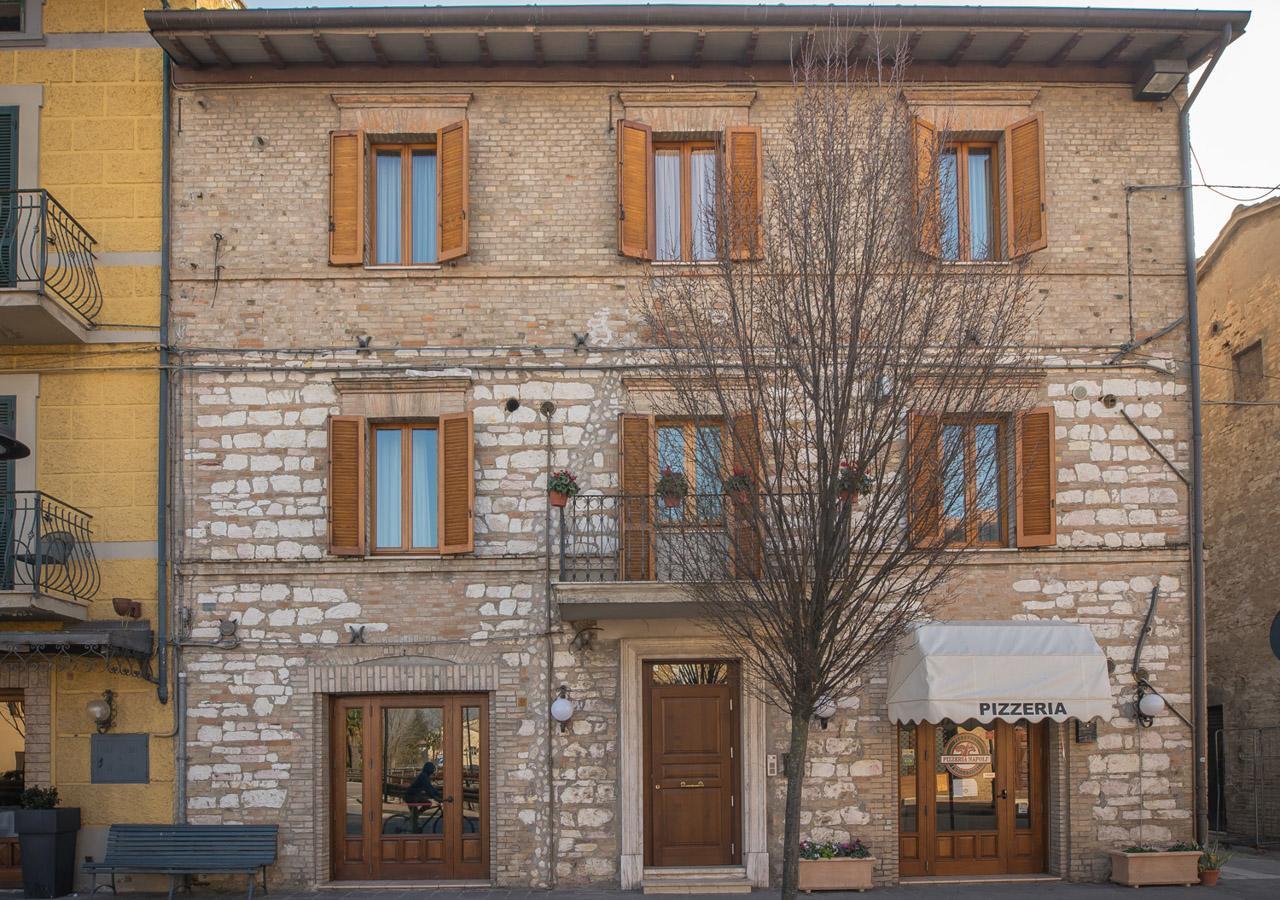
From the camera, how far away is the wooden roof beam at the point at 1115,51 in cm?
1316

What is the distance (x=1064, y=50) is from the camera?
43.8 ft

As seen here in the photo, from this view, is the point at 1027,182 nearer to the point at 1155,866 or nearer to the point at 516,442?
the point at 516,442

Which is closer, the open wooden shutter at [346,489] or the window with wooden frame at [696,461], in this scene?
the window with wooden frame at [696,461]

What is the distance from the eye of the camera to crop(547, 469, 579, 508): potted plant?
40.3 ft

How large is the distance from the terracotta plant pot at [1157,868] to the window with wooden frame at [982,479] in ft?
10.8

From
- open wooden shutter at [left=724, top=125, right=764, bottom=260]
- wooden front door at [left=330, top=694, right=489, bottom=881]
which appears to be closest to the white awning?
open wooden shutter at [left=724, top=125, right=764, bottom=260]

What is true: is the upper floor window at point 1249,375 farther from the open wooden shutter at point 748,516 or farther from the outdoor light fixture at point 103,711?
the outdoor light fixture at point 103,711

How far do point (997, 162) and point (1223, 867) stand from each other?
28.0 feet

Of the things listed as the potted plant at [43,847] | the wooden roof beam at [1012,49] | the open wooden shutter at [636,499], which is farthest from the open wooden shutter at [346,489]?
the wooden roof beam at [1012,49]

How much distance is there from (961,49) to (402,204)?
6.33 meters

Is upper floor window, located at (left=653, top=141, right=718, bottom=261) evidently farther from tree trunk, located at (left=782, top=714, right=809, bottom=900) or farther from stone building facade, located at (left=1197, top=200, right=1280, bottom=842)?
stone building facade, located at (left=1197, top=200, right=1280, bottom=842)

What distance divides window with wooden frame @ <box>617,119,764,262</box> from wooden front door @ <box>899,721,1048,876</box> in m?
5.80

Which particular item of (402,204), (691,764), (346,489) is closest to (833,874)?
(691,764)

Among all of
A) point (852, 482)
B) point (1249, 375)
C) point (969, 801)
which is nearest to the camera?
point (852, 482)
